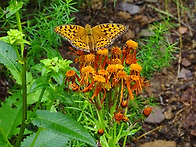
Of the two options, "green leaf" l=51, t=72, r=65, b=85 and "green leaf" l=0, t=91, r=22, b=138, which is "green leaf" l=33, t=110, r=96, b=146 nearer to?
"green leaf" l=51, t=72, r=65, b=85

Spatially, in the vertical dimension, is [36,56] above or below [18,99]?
above

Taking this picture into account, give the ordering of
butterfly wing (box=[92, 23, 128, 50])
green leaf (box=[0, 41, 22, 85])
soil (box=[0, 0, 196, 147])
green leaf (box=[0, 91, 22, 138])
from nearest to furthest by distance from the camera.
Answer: green leaf (box=[0, 41, 22, 85]), butterfly wing (box=[92, 23, 128, 50]), green leaf (box=[0, 91, 22, 138]), soil (box=[0, 0, 196, 147])

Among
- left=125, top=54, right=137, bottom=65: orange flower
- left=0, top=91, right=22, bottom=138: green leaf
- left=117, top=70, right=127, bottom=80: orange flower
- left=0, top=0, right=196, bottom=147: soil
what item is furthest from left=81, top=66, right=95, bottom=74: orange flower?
left=0, top=0, right=196, bottom=147: soil

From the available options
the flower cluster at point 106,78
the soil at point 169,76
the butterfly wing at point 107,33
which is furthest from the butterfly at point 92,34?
the soil at point 169,76

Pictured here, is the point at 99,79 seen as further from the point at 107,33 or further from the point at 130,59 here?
the point at 107,33

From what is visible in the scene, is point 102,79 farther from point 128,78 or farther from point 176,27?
point 176,27

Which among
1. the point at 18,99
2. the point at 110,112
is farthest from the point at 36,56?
the point at 110,112
